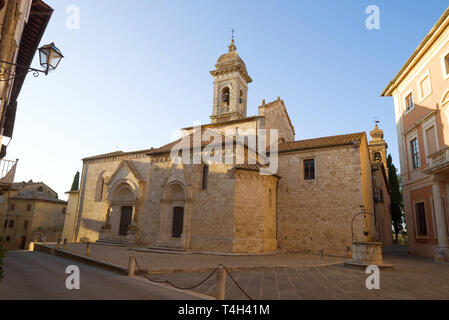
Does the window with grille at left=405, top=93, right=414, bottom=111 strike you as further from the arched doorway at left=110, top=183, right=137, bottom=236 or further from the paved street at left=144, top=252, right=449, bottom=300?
the arched doorway at left=110, top=183, right=137, bottom=236

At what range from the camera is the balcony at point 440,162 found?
13.0 m

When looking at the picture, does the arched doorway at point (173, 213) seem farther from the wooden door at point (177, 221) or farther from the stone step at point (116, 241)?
the stone step at point (116, 241)

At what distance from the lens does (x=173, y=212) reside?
1862cm

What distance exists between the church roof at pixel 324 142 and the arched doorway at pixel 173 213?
7.85m

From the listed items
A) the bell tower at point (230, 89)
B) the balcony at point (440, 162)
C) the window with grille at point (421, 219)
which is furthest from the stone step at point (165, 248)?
the bell tower at point (230, 89)

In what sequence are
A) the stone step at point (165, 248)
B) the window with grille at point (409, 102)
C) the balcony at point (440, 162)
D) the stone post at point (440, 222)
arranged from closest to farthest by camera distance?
the balcony at point (440, 162)
the stone post at point (440, 222)
the stone step at point (165, 248)
the window with grille at point (409, 102)

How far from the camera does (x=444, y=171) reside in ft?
44.7

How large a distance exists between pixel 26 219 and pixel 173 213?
31126 millimetres

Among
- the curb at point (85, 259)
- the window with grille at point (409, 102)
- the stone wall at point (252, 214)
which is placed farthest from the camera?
the window with grille at point (409, 102)

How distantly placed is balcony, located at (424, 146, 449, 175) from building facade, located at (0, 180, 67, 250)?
41.5 meters
